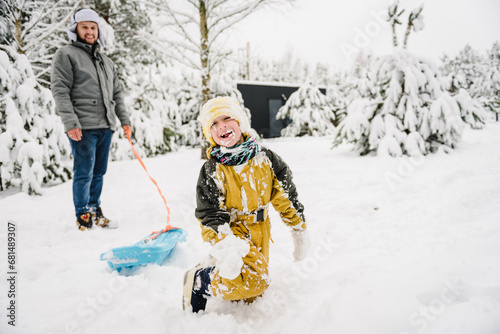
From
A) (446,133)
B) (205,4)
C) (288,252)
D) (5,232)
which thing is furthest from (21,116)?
(446,133)

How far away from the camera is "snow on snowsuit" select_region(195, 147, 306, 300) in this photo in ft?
4.56

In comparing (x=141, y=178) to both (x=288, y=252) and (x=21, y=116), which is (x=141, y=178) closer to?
(x=21, y=116)

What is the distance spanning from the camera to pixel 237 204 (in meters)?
1.53

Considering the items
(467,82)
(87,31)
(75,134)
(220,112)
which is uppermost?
(87,31)

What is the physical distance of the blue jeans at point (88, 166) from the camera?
247cm

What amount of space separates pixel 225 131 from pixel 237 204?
1.44 ft

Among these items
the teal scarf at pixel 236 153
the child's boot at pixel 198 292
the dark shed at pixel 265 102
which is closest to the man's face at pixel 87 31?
the teal scarf at pixel 236 153

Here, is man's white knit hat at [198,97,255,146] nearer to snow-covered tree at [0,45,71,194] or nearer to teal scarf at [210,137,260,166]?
teal scarf at [210,137,260,166]

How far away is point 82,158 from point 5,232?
1045 millimetres

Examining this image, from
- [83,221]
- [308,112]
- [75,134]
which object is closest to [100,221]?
[83,221]

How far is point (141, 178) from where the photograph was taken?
4.22 meters

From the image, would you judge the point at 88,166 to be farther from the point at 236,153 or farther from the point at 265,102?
the point at 265,102

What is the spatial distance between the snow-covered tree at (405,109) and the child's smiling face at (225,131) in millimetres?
4382

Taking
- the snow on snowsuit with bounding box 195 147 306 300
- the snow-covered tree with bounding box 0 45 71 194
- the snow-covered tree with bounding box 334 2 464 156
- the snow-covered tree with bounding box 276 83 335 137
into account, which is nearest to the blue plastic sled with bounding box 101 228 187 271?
the snow on snowsuit with bounding box 195 147 306 300
